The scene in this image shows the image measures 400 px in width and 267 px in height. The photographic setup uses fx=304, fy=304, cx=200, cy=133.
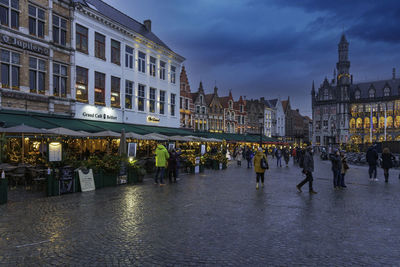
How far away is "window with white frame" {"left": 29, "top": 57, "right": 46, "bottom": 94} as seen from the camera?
18.4m

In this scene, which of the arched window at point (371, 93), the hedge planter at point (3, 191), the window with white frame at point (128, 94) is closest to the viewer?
the hedge planter at point (3, 191)

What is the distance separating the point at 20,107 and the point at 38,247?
14918 millimetres

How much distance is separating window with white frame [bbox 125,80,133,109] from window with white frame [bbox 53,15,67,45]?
7014 mm

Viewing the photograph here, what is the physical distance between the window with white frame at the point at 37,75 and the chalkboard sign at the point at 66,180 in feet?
31.6

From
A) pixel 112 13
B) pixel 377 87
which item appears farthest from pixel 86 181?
pixel 377 87

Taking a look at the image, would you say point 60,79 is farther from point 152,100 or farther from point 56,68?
point 152,100

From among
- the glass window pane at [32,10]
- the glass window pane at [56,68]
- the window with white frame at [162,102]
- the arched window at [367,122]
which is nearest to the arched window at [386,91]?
the arched window at [367,122]

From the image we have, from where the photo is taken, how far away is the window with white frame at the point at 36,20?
18.3 m

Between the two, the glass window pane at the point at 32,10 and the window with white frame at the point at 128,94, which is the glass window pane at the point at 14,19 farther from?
the window with white frame at the point at 128,94

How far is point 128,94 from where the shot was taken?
2700cm

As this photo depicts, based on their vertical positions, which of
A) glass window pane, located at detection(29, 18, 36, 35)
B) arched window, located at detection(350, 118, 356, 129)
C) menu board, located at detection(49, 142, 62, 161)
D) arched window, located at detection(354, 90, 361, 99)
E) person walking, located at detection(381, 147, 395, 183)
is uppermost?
arched window, located at detection(354, 90, 361, 99)

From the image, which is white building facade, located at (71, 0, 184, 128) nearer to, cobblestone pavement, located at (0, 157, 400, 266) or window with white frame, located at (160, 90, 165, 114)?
window with white frame, located at (160, 90, 165, 114)

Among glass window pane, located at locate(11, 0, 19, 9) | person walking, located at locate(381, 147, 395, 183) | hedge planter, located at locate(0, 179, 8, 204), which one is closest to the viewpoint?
hedge planter, located at locate(0, 179, 8, 204)

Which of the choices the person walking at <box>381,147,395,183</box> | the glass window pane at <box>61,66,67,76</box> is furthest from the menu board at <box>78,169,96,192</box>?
the person walking at <box>381,147,395,183</box>
